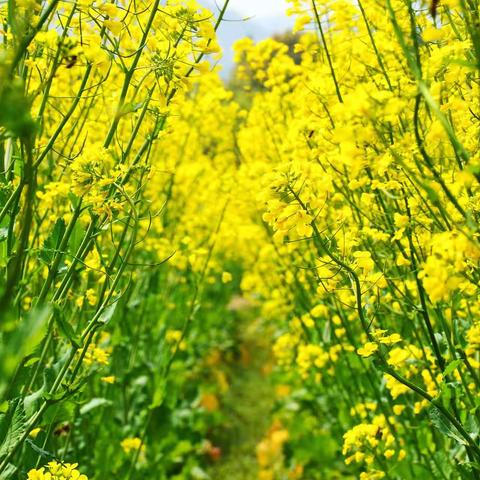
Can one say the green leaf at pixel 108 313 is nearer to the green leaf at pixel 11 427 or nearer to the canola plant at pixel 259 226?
the canola plant at pixel 259 226

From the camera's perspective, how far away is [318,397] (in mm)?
5262

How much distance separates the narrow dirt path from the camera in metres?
5.59

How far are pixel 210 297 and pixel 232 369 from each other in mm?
1272

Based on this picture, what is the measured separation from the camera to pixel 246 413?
6.71 m

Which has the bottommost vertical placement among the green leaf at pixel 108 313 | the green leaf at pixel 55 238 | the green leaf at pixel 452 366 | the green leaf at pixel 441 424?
the green leaf at pixel 441 424

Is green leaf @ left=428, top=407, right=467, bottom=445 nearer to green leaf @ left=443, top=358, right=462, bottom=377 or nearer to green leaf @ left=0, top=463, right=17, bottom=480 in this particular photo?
green leaf @ left=443, top=358, right=462, bottom=377

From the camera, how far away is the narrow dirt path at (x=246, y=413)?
220 inches

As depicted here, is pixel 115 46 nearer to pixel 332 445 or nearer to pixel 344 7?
pixel 344 7

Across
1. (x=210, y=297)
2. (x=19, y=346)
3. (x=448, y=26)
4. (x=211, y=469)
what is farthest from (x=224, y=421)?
(x=19, y=346)

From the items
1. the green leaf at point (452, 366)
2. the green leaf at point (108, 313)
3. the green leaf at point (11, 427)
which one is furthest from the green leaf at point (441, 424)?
the green leaf at point (11, 427)

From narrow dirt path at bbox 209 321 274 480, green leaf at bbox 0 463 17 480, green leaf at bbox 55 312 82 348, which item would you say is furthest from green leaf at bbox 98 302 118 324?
narrow dirt path at bbox 209 321 274 480

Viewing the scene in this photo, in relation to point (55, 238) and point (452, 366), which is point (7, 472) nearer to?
point (55, 238)

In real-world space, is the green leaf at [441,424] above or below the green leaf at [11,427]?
below

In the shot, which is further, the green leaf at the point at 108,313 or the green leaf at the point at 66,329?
the green leaf at the point at 108,313
